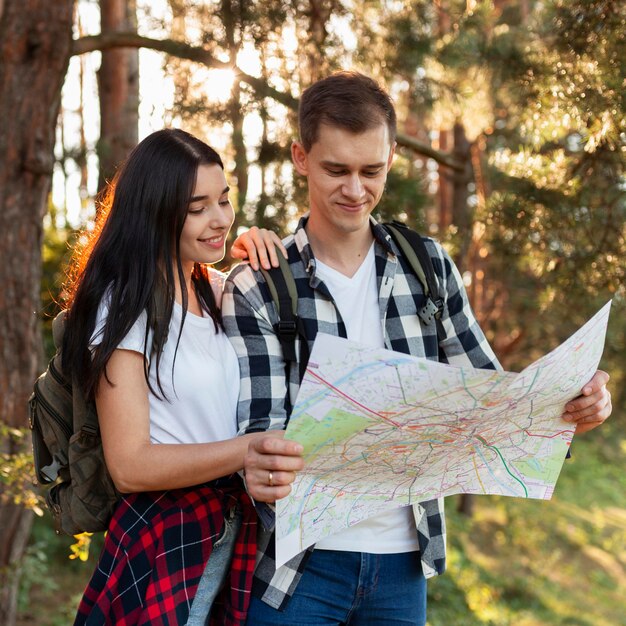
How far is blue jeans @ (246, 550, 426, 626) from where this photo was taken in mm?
1936

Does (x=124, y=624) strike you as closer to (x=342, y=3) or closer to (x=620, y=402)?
(x=342, y=3)

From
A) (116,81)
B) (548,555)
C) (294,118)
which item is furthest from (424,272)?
(548,555)

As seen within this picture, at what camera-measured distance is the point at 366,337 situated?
2.06 meters

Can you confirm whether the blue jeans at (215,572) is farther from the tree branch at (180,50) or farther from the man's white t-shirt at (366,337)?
the tree branch at (180,50)

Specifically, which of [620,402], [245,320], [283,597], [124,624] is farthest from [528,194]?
[620,402]

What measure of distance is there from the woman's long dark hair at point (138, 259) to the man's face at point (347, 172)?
0.29 meters

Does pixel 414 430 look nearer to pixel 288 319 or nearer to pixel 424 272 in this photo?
pixel 288 319

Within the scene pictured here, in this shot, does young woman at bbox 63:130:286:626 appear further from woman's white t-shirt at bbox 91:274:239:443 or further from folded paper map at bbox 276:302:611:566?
folded paper map at bbox 276:302:611:566

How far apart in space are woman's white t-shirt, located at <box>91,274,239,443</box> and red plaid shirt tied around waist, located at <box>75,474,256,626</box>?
14cm

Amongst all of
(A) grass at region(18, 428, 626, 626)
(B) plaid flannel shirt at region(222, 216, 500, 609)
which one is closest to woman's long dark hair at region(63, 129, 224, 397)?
(B) plaid flannel shirt at region(222, 216, 500, 609)

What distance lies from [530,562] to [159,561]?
933 cm

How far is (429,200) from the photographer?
3969 millimetres

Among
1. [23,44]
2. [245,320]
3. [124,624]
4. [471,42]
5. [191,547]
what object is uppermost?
[471,42]

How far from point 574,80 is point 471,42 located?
2.01m
